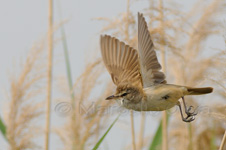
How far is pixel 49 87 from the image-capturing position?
3.31 m

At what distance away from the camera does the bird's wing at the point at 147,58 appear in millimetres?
2537

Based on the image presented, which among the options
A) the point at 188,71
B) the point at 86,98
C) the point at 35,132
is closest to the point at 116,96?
the point at 86,98

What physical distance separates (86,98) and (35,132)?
546 mm

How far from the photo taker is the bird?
2543mm

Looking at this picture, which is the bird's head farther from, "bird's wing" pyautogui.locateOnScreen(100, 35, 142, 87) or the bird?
"bird's wing" pyautogui.locateOnScreen(100, 35, 142, 87)

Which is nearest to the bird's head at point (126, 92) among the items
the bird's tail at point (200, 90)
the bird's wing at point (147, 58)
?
the bird's wing at point (147, 58)

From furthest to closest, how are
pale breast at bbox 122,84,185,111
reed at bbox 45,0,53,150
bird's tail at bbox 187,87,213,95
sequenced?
reed at bbox 45,0,53,150, bird's tail at bbox 187,87,213,95, pale breast at bbox 122,84,185,111

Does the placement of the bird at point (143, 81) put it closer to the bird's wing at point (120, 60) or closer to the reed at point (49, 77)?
the bird's wing at point (120, 60)

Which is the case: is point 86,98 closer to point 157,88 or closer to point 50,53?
point 50,53

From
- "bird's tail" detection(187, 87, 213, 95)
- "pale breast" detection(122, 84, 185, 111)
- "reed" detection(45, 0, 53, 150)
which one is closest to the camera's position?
"pale breast" detection(122, 84, 185, 111)

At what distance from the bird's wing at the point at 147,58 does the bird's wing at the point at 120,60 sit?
10cm

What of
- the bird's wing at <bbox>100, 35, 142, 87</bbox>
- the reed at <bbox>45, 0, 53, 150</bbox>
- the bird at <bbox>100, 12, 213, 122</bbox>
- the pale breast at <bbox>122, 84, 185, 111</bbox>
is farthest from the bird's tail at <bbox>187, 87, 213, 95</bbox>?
the reed at <bbox>45, 0, 53, 150</bbox>

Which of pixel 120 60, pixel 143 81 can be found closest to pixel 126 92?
pixel 143 81

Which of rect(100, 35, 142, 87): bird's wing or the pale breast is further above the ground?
rect(100, 35, 142, 87): bird's wing
